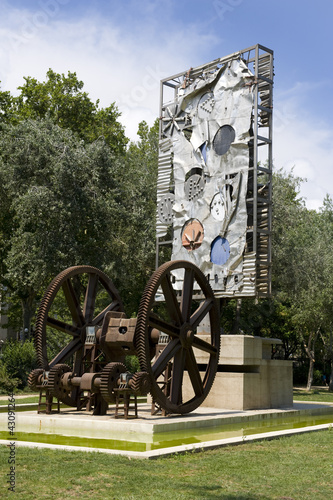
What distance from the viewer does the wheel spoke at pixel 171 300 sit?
1473 centimetres

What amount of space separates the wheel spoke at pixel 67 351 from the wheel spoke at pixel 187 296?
2936 mm

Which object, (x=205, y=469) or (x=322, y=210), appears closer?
(x=205, y=469)

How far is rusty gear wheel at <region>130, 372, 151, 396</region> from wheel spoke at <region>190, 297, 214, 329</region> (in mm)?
2422

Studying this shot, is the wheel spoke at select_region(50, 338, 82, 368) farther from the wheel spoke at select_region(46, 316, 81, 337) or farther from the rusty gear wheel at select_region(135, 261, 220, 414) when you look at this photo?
the rusty gear wheel at select_region(135, 261, 220, 414)

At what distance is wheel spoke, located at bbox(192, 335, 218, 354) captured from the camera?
15.7 m

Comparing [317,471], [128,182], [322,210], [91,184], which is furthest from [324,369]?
[317,471]

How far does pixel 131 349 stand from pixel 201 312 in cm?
218

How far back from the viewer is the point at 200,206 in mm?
20953

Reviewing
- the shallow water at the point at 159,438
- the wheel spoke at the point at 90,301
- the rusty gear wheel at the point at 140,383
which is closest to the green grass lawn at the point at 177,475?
the shallow water at the point at 159,438

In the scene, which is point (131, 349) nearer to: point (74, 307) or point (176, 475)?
point (74, 307)

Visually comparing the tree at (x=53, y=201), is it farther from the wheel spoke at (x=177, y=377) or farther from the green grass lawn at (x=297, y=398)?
the wheel spoke at (x=177, y=377)

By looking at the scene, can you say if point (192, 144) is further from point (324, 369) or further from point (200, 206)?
point (324, 369)

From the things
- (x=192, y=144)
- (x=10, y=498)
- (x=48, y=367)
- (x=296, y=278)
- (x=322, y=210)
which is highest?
(x=322, y=210)

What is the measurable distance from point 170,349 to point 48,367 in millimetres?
2911
